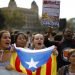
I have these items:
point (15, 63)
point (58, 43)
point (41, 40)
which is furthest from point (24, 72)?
point (58, 43)

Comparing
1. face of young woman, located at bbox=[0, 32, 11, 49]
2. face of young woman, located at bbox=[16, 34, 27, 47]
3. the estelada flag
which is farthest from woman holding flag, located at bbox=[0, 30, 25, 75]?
face of young woman, located at bbox=[16, 34, 27, 47]

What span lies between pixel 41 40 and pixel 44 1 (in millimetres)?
3759

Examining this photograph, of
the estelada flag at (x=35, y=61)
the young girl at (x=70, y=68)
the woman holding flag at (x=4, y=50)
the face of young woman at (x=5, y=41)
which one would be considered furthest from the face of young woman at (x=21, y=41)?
the young girl at (x=70, y=68)

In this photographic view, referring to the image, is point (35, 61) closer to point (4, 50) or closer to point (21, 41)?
point (4, 50)

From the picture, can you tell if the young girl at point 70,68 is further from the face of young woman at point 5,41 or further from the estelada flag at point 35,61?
the face of young woman at point 5,41

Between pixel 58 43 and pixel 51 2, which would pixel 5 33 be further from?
pixel 51 2

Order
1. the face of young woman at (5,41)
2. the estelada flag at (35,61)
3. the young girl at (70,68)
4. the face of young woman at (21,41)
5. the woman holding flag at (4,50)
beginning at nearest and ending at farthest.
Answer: the young girl at (70,68), the woman holding flag at (4,50), the face of young woman at (5,41), the estelada flag at (35,61), the face of young woman at (21,41)

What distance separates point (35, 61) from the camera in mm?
7117

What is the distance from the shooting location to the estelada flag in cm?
702

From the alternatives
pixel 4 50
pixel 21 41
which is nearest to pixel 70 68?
pixel 4 50

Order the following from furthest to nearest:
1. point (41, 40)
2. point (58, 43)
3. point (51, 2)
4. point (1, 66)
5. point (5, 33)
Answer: point (51, 2)
point (58, 43)
point (41, 40)
point (5, 33)
point (1, 66)

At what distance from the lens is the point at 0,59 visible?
6.67m

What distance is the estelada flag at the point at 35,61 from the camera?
7023mm

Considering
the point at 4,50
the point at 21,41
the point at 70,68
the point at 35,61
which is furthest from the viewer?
the point at 21,41
